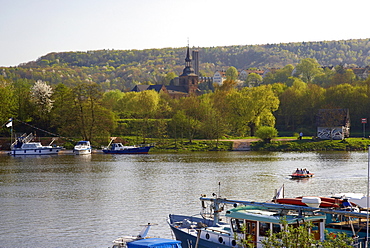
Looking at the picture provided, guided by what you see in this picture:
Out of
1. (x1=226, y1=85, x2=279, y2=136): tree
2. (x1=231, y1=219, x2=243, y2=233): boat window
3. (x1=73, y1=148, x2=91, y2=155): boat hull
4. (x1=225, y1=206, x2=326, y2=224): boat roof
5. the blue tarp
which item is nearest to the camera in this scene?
(x1=225, y1=206, x2=326, y2=224): boat roof

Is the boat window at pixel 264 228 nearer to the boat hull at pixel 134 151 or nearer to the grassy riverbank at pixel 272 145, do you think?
the boat hull at pixel 134 151

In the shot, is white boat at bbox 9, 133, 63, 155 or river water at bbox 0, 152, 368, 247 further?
white boat at bbox 9, 133, 63, 155

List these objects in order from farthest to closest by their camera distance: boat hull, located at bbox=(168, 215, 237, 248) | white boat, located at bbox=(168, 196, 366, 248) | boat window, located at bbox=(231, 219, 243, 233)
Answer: boat hull, located at bbox=(168, 215, 237, 248)
boat window, located at bbox=(231, 219, 243, 233)
white boat, located at bbox=(168, 196, 366, 248)

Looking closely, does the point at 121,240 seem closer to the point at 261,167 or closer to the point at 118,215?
the point at 118,215

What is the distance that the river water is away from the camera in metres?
39.7

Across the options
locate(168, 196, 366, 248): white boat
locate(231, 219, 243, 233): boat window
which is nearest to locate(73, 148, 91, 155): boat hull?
locate(168, 196, 366, 248): white boat

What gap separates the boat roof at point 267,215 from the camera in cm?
2802

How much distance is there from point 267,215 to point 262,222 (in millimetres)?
718

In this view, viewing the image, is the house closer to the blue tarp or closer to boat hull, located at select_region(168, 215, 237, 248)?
boat hull, located at select_region(168, 215, 237, 248)

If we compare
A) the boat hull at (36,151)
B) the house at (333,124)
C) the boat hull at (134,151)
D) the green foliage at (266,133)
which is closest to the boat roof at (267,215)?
the boat hull at (134,151)

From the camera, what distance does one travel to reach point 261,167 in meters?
77.5

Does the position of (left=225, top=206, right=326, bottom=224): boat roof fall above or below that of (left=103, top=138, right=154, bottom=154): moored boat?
above

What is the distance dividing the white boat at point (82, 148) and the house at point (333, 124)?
45.8 m

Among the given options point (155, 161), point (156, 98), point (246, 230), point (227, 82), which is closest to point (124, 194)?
point (246, 230)
